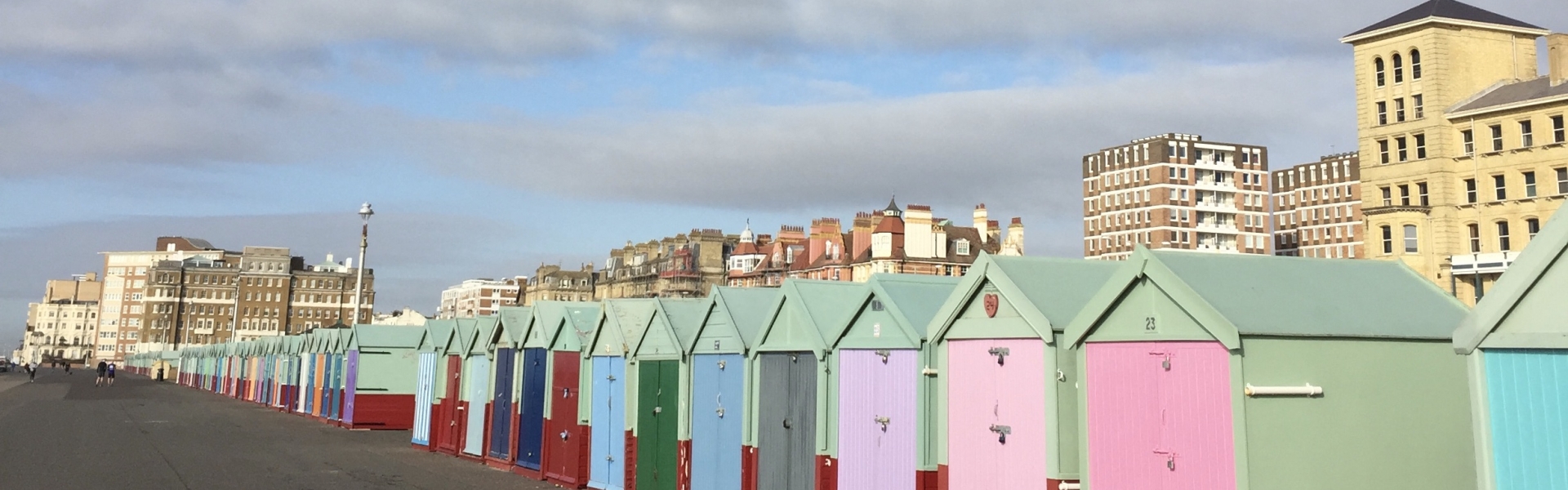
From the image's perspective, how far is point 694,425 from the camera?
812 inches

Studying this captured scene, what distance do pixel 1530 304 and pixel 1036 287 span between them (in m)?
5.69

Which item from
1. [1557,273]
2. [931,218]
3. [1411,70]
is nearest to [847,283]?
[1557,273]

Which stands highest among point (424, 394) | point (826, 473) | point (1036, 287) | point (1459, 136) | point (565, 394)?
point (1459, 136)

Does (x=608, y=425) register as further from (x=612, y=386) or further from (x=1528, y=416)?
(x=1528, y=416)

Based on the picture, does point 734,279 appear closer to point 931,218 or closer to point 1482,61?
point 931,218

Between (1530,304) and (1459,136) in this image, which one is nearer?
(1530,304)

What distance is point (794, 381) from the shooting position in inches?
709

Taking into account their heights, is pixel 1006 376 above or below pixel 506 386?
above

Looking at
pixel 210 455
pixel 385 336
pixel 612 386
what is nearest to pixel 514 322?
pixel 612 386

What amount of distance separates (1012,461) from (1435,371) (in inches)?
172

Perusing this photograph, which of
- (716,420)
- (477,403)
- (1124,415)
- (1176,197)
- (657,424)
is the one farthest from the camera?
(1176,197)

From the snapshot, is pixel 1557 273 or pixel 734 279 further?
pixel 734 279

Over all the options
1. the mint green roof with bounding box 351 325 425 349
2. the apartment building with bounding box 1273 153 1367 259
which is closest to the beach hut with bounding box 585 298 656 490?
the mint green roof with bounding box 351 325 425 349

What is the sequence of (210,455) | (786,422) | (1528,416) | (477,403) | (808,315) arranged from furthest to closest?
(210,455), (477,403), (786,422), (808,315), (1528,416)
